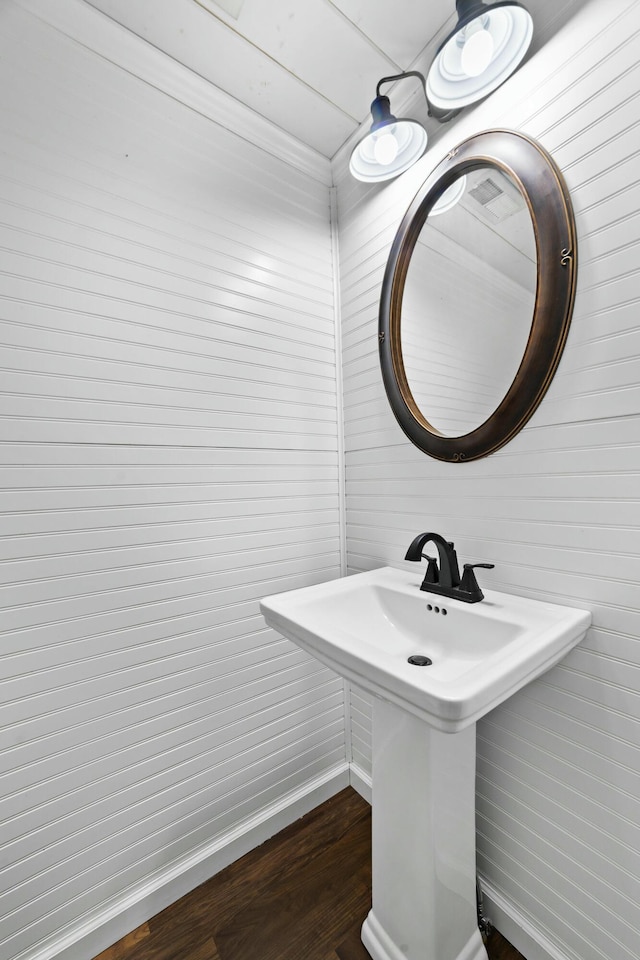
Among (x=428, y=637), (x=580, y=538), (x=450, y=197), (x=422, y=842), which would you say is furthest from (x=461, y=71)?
(x=422, y=842)

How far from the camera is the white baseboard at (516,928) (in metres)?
0.90

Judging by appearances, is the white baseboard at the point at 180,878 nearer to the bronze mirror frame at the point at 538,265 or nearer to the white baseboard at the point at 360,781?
the white baseboard at the point at 360,781

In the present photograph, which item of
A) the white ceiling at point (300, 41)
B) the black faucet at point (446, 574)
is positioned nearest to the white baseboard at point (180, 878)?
the black faucet at point (446, 574)

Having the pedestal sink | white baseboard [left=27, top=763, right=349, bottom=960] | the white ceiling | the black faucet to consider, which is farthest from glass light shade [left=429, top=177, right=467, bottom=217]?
white baseboard [left=27, top=763, right=349, bottom=960]

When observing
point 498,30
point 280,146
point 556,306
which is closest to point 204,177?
point 280,146

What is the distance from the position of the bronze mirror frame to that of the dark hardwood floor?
1286 mm

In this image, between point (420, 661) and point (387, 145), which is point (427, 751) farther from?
point (387, 145)

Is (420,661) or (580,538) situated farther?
(420,661)

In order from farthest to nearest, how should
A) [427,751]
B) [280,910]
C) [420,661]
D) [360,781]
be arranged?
[360,781], [280,910], [420,661], [427,751]

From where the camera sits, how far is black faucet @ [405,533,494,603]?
3.10ft

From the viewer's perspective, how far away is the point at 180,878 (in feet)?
3.63

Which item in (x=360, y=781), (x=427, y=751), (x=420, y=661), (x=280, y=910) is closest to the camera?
(x=427, y=751)

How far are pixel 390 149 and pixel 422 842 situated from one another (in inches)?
71.5

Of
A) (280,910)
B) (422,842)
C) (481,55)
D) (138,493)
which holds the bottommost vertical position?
(280,910)
